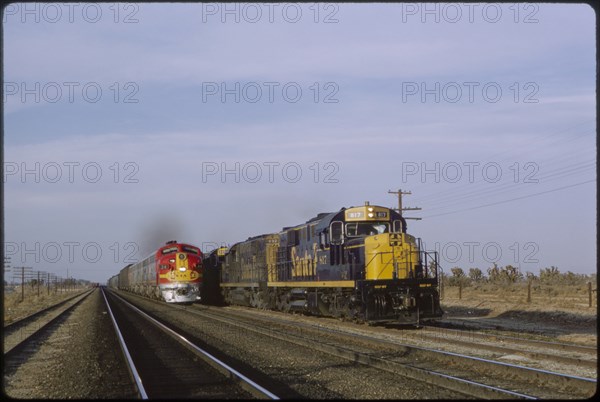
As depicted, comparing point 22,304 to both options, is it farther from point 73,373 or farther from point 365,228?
point 73,373

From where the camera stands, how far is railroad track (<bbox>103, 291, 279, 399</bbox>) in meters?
9.88

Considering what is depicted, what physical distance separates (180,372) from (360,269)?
9.03m

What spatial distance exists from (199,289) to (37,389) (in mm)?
28640

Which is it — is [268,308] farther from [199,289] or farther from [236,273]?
[199,289]

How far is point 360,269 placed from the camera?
20078mm

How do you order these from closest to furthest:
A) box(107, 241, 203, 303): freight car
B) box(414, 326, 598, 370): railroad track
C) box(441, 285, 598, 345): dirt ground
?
box(414, 326, 598, 370): railroad track
box(441, 285, 598, 345): dirt ground
box(107, 241, 203, 303): freight car

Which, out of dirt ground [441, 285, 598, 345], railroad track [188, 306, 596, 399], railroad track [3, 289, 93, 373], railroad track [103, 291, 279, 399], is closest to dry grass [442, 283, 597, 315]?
dirt ground [441, 285, 598, 345]

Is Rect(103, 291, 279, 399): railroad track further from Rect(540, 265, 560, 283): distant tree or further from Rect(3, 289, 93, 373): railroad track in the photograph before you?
Rect(540, 265, 560, 283): distant tree

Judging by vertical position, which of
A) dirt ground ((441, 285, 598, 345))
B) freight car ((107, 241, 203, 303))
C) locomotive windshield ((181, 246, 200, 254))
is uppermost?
locomotive windshield ((181, 246, 200, 254))

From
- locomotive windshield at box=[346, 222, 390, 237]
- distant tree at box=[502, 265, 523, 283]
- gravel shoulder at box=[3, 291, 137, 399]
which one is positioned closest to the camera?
gravel shoulder at box=[3, 291, 137, 399]

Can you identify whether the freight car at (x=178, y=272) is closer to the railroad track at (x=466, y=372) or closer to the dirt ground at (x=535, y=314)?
the dirt ground at (x=535, y=314)

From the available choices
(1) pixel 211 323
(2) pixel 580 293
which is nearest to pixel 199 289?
(1) pixel 211 323

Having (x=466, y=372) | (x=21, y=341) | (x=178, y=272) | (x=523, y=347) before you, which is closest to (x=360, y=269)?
(x=523, y=347)

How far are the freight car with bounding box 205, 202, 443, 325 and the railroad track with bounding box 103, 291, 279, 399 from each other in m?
5.64
